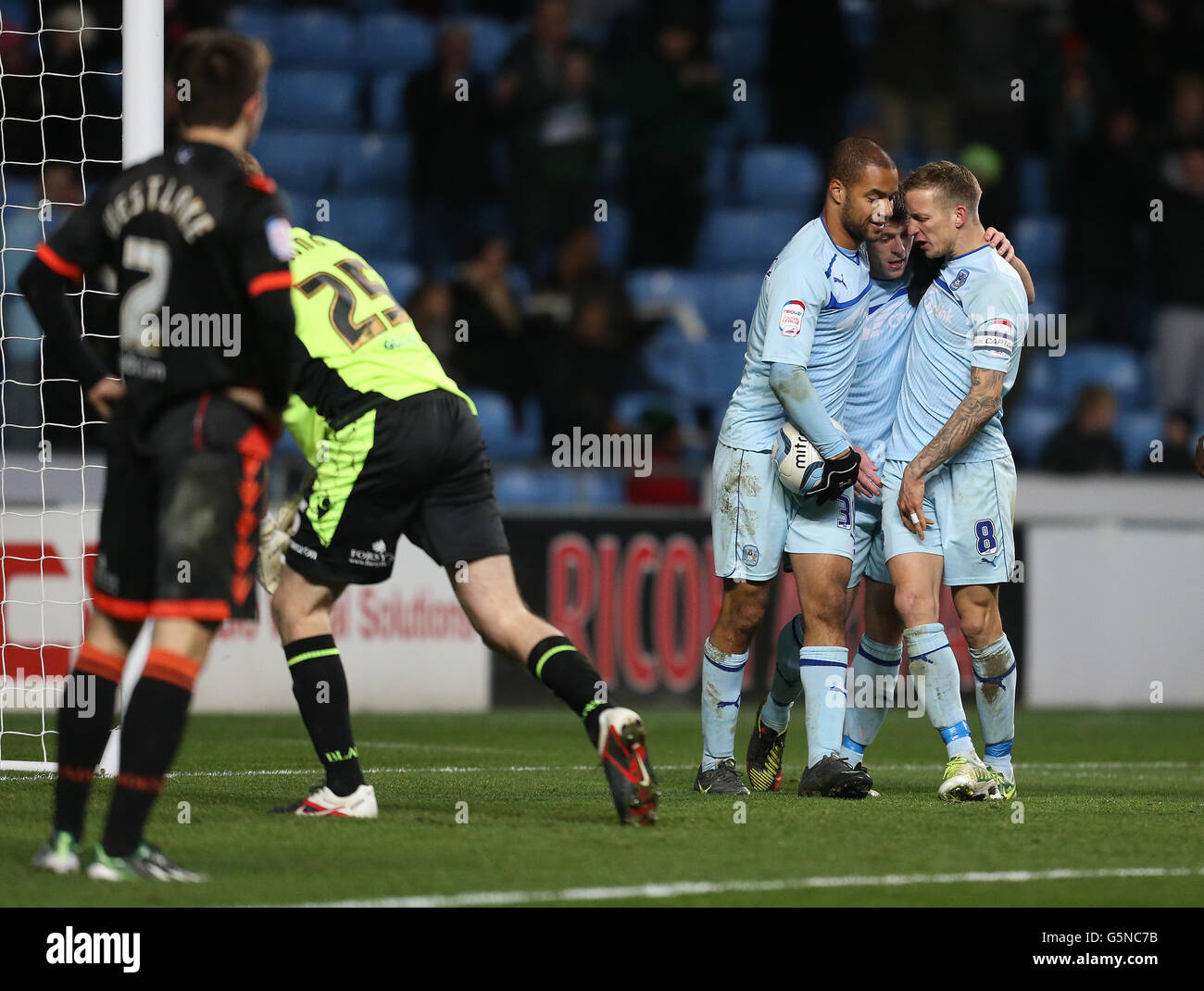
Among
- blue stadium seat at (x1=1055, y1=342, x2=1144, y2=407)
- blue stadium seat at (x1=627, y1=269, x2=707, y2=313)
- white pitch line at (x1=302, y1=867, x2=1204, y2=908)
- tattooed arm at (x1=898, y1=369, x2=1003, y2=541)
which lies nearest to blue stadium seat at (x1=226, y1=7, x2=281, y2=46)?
blue stadium seat at (x1=627, y1=269, x2=707, y2=313)

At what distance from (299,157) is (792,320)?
30.4 ft

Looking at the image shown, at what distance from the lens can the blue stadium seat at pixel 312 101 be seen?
15195 mm

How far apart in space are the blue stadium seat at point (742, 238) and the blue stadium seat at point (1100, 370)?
2.63 meters

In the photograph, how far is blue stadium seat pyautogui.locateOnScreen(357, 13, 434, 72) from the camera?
15.8 m

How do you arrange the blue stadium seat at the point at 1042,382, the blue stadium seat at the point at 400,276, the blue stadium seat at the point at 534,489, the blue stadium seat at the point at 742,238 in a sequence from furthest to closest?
the blue stadium seat at the point at 742,238
the blue stadium seat at the point at 1042,382
the blue stadium seat at the point at 400,276
the blue stadium seat at the point at 534,489

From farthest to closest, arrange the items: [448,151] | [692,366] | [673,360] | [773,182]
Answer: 1. [773,182]
2. [692,366]
3. [673,360]
4. [448,151]

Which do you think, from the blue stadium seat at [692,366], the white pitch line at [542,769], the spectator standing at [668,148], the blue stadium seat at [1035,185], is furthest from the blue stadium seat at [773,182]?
the white pitch line at [542,769]

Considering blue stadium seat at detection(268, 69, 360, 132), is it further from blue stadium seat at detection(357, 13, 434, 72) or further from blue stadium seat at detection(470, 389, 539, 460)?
blue stadium seat at detection(470, 389, 539, 460)

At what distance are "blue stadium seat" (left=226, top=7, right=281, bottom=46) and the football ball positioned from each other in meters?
9.59

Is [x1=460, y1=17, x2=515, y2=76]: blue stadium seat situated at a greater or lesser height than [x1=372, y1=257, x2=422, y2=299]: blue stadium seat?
greater

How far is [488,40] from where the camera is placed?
16125 mm

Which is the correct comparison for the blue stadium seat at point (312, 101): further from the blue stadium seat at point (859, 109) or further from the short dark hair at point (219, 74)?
the short dark hair at point (219, 74)

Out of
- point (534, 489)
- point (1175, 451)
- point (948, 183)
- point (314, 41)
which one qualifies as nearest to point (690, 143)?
point (314, 41)

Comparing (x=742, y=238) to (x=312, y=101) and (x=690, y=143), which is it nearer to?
(x=690, y=143)
